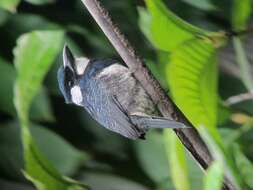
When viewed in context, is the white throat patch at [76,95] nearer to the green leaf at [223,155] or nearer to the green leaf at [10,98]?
the green leaf at [223,155]

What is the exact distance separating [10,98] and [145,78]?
1.60 feet

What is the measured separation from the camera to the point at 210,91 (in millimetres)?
499

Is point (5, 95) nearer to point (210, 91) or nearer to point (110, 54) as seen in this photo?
point (110, 54)

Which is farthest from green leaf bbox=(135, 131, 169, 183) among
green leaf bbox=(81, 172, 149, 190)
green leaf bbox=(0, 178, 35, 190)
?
green leaf bbox=(0, 178, 35, 190)

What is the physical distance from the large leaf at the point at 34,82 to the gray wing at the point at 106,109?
0.48ft

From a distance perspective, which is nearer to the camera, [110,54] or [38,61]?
[38,61]

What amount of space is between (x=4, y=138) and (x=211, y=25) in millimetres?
391

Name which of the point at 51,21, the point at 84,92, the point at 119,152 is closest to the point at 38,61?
the point at 84,92

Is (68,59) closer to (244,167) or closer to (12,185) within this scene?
(244,167)

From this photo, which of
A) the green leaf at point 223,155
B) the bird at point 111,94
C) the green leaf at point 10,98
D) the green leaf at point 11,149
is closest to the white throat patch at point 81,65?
the bird at point 111,94

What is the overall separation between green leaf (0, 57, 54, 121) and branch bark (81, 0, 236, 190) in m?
0.45

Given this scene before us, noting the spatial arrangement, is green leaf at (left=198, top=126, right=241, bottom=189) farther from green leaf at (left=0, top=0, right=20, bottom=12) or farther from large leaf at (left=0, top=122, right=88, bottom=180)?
large leaf at (left=0, top=122, right=88, bottom=180)

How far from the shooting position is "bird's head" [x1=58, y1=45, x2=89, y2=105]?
0.46 metres

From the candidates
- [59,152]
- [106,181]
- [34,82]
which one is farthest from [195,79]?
[106,181]
